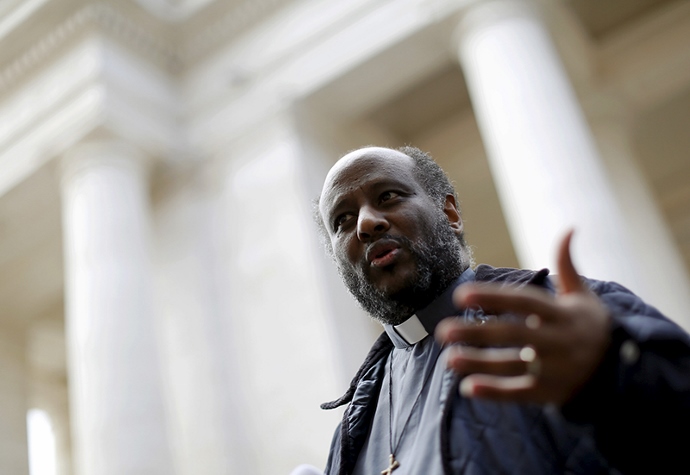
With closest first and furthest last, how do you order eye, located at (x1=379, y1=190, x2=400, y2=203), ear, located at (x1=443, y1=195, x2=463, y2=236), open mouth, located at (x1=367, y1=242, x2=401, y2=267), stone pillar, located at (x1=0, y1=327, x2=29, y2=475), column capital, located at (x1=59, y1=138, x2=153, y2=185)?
1. open mouth, located at (x1=367, y1=242, x2=401, y2=267)
2. eye, located at (x1=379, y1=190, x2=400, y2=203)
3. ear, located at (x1=443, y1=195, x2=463, y2=236)
4. column capital, located at (x1=59, y1=138, x2=153, y2=185)
5. stone pillar, located at (x1=0, y1=327, x2=29, y2=475)

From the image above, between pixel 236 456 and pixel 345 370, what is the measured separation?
135 centimetres

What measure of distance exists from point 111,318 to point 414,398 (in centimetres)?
497

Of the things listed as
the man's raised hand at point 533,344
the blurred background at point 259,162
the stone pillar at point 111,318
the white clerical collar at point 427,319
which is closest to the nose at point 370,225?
the white clerical collar at point 427,319

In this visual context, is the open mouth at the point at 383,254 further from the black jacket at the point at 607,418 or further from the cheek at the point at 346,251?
the black jacket at the point at 607,418

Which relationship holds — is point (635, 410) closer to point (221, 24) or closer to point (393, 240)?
point (393, 240)

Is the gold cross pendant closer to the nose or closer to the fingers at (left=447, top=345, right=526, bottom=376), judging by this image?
the nose

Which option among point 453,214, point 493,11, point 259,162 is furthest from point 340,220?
point 259,162

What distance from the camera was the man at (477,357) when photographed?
3.93ft

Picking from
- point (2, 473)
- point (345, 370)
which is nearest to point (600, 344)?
point (345, 370)

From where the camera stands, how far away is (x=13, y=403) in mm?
10117

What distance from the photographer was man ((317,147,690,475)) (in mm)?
1199

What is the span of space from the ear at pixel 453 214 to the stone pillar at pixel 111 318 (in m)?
4.46

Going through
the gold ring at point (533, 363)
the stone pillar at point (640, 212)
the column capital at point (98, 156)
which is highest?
the column capital at point (98, 156)

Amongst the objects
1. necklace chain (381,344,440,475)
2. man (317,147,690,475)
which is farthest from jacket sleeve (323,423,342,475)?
necklace chain (381,344,440,475)
